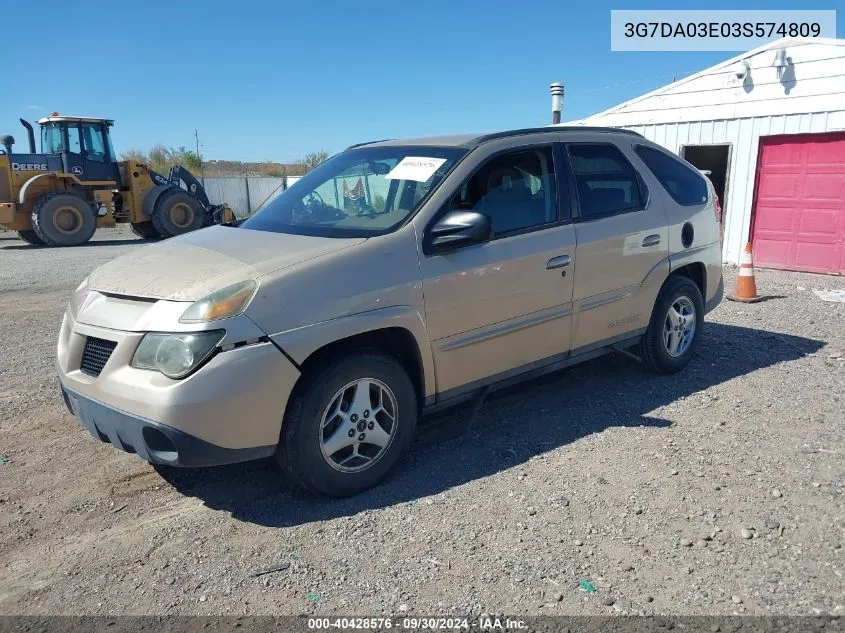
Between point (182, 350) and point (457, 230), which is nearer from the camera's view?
point (182, 350)

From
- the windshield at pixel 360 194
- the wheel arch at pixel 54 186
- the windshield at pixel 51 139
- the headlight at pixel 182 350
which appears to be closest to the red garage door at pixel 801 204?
the windshield at pixel 360 194

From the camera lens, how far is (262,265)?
323cm

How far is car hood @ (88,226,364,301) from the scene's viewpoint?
315 centimetres

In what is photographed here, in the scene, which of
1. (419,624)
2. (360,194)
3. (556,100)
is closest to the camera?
(419,624)

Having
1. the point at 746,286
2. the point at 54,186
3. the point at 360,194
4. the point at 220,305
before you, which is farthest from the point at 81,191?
the point at 220,305

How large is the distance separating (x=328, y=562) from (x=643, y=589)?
1350mm

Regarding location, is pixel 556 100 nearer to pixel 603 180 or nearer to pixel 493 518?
pixel 603 180

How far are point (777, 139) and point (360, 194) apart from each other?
357 inches

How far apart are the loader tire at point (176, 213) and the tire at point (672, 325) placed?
16.3m

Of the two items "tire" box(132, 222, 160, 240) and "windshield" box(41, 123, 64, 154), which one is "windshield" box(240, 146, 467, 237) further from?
"tire" box(132, 222, 160, 240)

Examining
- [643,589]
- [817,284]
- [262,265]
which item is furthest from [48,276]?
[817,284]

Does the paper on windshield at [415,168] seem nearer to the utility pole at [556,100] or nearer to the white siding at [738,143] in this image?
the white siding at [738,143]

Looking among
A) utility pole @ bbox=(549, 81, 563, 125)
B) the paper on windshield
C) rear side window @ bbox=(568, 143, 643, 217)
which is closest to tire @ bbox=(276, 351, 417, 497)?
the paper on windshield

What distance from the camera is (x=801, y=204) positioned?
10.4 metres
